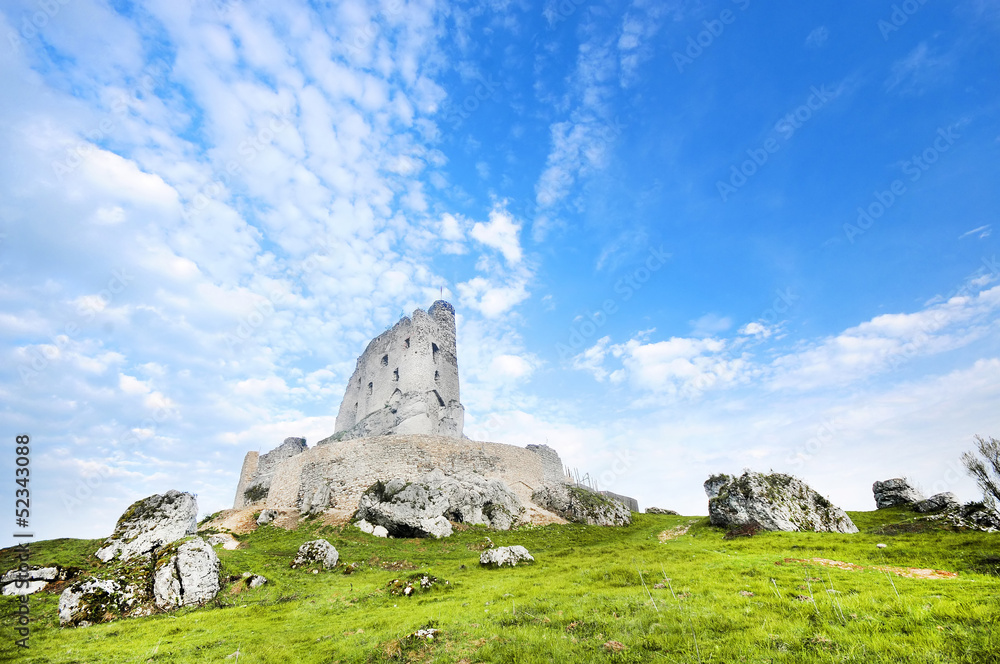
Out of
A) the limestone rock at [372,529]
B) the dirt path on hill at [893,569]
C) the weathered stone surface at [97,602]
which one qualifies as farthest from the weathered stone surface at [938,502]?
the weathered stone surface at [97,602]

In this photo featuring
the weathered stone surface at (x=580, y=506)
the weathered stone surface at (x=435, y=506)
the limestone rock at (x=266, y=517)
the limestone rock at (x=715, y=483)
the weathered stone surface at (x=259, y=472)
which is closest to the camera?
the weathered stone surface at (x=435, y=506)

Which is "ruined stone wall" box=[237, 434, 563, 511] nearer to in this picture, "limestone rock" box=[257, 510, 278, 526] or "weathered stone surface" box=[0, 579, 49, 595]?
"limestone rock" box=[257, 510, 278, 526]

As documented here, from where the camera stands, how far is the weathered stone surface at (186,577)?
1784 cm

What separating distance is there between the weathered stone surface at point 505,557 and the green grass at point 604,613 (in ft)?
2.81

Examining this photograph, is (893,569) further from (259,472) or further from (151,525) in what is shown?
(259,472)

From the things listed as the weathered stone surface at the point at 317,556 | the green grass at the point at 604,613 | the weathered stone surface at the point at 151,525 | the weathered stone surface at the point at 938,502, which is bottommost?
the green grass at the point at 604,613

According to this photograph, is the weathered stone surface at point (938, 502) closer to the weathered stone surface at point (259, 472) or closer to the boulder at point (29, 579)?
the boulder at point (29, 579)

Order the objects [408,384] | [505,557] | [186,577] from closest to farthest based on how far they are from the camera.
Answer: [186,577] < [505,557] < [408,384]

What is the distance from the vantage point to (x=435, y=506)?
34938 mm

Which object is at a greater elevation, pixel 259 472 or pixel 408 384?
pixel 408 384

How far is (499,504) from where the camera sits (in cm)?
3878

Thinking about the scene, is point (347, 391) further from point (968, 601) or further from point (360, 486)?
point (968, 601)

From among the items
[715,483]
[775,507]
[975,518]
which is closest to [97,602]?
[775,507]

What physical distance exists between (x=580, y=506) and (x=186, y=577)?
34.3 m
